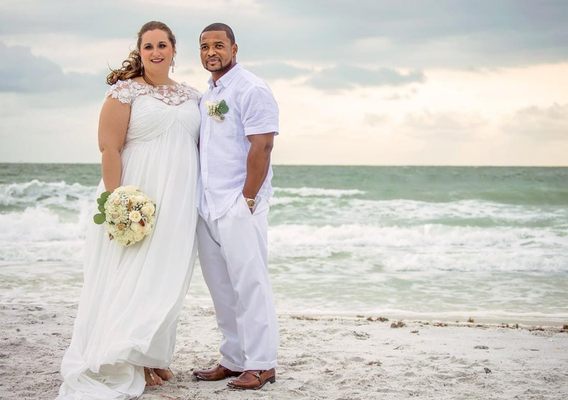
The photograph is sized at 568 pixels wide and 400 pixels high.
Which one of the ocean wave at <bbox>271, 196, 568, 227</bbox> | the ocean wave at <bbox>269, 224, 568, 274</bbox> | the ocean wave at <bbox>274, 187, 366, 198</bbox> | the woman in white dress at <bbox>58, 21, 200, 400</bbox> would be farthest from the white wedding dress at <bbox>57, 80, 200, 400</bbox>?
the ocean wave at <bbox>274, 187, 366, 198</bbox>

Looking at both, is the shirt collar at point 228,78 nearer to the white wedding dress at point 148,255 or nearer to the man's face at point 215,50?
the man's face at point 215,50

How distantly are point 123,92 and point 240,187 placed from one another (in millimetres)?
888

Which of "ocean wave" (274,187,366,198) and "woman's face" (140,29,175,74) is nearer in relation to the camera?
"woman's face" (140,29,175,74)

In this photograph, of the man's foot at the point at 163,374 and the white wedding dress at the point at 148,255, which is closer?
the white wedding dress at the point at 148,255

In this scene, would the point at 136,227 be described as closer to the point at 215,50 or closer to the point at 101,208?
the point at 101,208

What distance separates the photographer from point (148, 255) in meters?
4.20

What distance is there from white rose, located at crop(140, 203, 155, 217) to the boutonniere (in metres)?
0.63

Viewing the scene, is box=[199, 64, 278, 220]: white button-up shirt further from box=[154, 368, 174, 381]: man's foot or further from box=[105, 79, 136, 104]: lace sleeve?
box=[154, 368, 174, 381]: man's foot

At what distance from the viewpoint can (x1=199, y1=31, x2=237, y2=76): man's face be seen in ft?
13.6

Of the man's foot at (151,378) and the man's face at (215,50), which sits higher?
the man's face at (215,50)

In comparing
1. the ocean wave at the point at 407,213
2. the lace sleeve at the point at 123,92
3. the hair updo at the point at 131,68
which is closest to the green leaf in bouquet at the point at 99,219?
the lace sleeve at the point at 123,92

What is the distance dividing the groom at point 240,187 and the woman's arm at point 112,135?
0.47 metres

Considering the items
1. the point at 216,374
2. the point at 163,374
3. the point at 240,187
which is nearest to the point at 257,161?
the point at 240,187

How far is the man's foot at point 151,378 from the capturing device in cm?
440
